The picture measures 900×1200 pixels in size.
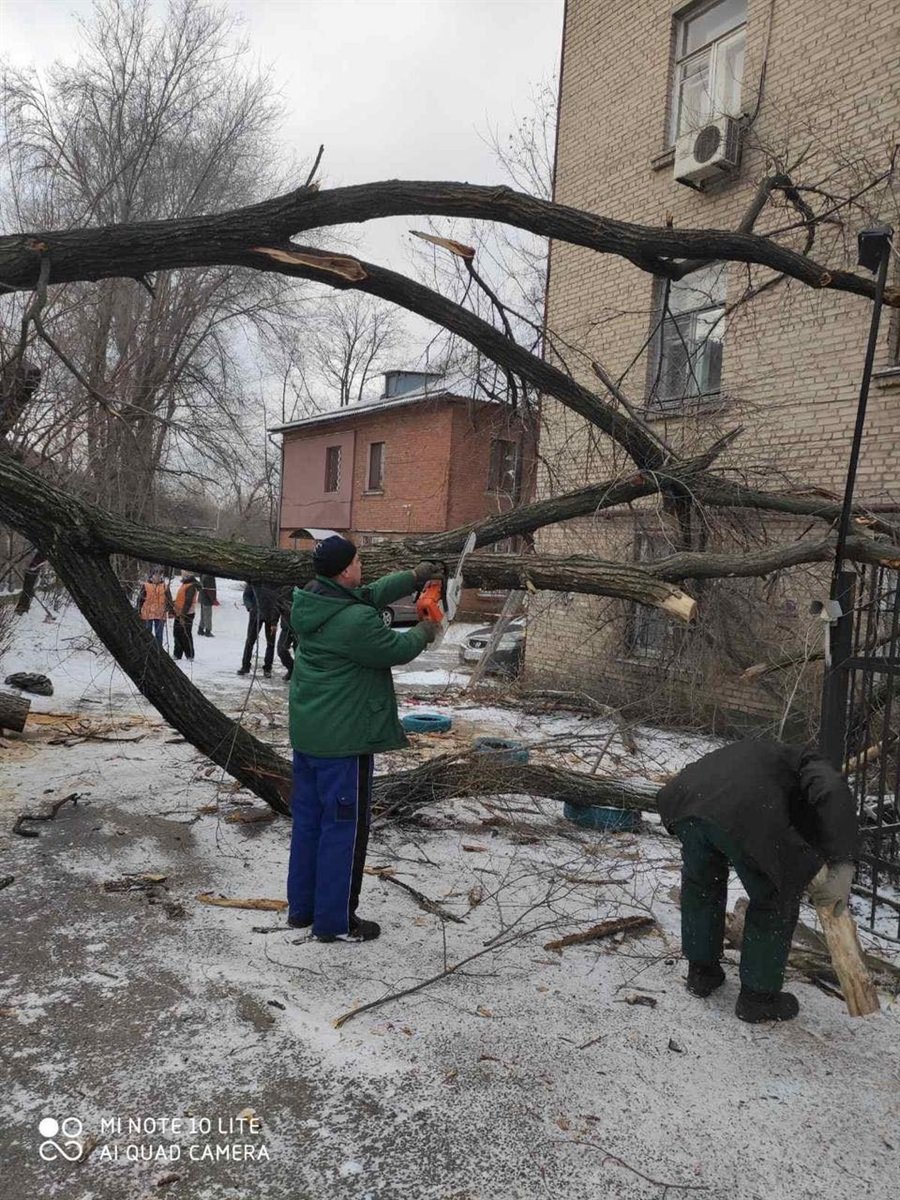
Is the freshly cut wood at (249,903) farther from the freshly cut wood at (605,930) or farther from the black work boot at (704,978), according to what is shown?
the black work boot at (704,978)

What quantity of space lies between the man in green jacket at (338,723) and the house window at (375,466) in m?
21.0

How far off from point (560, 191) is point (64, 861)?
428 inches

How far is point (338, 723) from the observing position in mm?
3697

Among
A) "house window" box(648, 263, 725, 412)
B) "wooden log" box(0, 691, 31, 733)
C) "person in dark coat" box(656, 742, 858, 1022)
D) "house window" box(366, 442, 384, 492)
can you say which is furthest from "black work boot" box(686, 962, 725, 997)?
"house window" box(366, 442, 384, 492)

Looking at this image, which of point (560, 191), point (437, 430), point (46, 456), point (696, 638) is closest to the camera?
point (696, 638)

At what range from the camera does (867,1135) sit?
8.48 feet

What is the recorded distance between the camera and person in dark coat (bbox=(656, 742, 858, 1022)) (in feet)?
9.95

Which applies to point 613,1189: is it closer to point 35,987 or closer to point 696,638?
point 35,987

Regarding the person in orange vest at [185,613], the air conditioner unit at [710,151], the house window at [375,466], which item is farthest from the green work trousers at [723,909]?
the house window at [375,466]

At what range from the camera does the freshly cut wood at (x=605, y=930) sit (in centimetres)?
383

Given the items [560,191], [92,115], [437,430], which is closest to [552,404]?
[560,191]

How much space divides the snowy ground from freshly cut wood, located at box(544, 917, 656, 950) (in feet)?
0.18

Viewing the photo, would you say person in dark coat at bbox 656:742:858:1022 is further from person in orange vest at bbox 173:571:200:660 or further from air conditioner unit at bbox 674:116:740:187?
person in orange vest at bbox 173:571:200:660

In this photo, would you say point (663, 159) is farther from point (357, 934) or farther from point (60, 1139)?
point (60, 1139)
